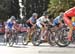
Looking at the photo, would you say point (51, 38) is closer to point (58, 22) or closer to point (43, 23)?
point (58, 22)

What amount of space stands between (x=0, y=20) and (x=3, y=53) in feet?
106

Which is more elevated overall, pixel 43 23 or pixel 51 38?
pixel 43 23

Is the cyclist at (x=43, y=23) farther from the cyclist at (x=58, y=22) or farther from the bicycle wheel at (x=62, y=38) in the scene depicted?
the bicycle wheel at (x=62, y=38)

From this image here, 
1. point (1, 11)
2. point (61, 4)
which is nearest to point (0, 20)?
point (1, 11)

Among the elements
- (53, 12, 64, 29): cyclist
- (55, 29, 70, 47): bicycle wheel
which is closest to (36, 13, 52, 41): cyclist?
(53, 12, 64, 29): cyclist

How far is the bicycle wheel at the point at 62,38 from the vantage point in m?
16.0

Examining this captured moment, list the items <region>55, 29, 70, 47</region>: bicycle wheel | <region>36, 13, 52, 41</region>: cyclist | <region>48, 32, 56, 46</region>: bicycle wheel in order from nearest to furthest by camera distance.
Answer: <region>55, 29, 70, 47</region>: bicycle wheel, <region>48, 32, 56, 46</region>: bicycle wheel, <region>36, 13, 52, 41</region>: cyclist

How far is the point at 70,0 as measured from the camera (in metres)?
26.4

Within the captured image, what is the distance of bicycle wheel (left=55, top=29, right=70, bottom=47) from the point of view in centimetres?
1599

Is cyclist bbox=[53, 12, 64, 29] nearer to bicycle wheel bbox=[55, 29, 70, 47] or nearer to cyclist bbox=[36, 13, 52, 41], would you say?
cyclist bbox=[36, 13, 52, 41]

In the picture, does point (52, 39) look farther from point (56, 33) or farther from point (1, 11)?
point (1, 11)

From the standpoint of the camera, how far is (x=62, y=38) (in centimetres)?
1614

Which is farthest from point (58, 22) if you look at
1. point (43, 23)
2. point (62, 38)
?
point (62, 38)

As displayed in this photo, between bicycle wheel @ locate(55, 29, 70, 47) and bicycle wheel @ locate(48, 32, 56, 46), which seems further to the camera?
bicycle wheel @ locate(48, 32, 56, 46)
